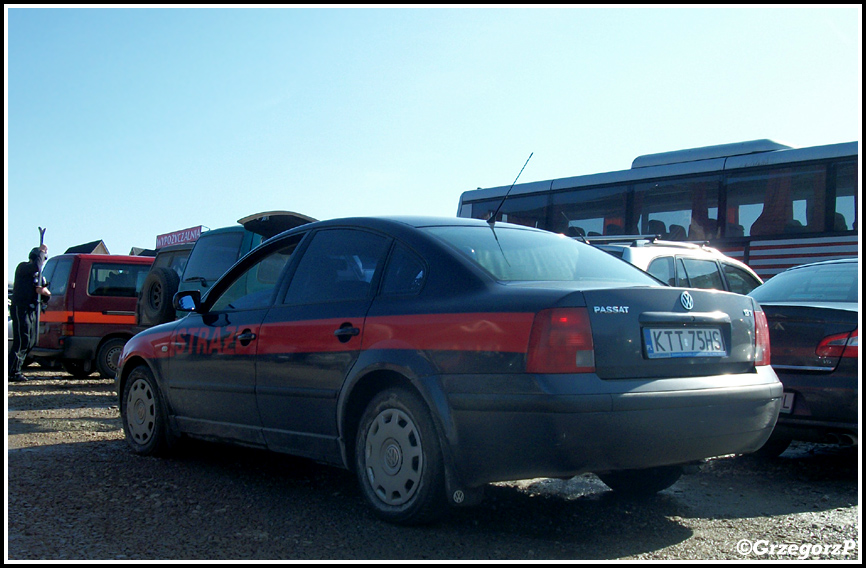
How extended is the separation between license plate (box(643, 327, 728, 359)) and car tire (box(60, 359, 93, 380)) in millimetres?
11283

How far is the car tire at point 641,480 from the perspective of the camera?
4414 millimetres

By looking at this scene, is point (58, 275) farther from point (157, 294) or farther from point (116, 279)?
point (157, 294)

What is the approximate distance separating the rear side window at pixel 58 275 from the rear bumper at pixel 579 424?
11.1m

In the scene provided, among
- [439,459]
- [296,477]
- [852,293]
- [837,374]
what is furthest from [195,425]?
[852,293]

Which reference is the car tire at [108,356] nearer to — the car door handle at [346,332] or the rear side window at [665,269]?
the rear side window at [665,269]

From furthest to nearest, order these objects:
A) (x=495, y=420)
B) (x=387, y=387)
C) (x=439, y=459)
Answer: (x=387, y=387)
(x=439, y=459)
(x=495, y=420)

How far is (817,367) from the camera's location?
507cm

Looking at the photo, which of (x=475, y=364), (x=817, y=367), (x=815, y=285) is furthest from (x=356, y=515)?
(x=815, y=285)

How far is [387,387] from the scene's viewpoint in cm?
397

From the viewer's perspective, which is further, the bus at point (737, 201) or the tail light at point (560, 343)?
the bus at point (737, 201)

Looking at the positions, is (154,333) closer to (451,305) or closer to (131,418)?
(131,418)

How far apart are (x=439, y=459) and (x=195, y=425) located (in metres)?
2.30

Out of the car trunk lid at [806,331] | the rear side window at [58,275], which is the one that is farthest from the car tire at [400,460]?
the rear side window at [58,275]

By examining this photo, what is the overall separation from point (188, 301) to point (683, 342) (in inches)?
130
